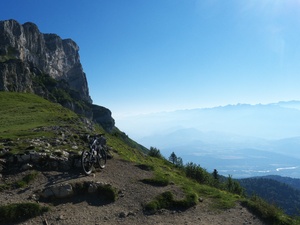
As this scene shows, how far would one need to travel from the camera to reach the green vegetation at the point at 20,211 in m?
11.8

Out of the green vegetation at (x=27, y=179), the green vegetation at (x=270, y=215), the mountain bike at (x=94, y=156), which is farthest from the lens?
the mountain bike at (x=94, y=156)

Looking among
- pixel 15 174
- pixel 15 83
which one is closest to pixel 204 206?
pixel 15 174

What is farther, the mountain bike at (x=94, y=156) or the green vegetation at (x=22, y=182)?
the mountain bike at (x=94, y=156)

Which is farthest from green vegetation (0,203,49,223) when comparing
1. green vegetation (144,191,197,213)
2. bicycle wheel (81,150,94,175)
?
green vegetation (144,191,197,213)

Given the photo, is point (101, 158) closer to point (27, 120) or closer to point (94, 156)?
point (94, 156)

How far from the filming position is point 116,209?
45.4 ft

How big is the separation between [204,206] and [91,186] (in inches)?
255

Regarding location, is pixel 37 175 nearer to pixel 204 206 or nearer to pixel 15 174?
pixel 15 174

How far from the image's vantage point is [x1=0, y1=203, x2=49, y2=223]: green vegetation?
11762 mm

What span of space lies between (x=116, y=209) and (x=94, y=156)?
5637mm

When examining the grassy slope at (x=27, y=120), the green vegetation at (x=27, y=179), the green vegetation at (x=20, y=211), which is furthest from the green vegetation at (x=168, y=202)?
the grassy slope at (x=27, y=120)

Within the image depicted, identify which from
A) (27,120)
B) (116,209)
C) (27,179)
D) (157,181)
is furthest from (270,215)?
(27,120)

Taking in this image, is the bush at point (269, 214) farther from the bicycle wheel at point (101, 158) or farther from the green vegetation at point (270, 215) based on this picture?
the bicycle wheel at point (101, 158)

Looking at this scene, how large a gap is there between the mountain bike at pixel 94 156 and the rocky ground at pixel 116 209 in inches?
29.5
